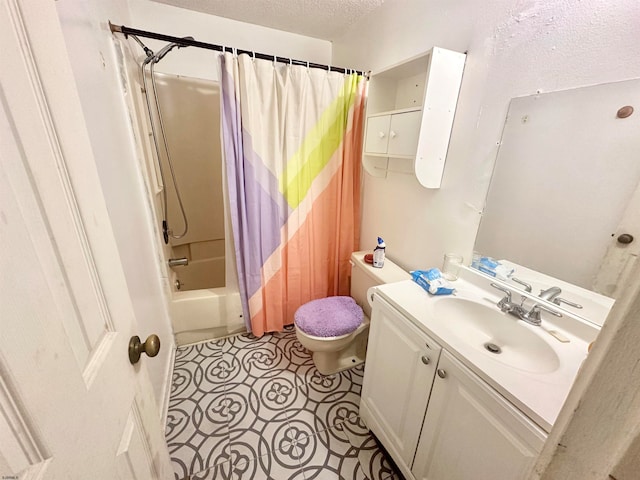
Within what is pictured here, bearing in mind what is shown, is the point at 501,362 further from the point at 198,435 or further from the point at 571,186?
the point at 198,435

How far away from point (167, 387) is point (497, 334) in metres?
1.77

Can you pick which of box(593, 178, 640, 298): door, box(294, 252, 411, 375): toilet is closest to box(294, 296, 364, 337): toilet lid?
box(294, 252, 411, 375): toilet

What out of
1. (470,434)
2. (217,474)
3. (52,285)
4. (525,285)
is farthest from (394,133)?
(217,474)

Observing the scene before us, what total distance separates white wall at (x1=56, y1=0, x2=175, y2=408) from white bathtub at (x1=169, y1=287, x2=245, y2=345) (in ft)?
0.67

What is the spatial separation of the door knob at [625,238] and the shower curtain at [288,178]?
1383 mm

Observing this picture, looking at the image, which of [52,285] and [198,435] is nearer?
[52,285]

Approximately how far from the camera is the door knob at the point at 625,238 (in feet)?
2.56

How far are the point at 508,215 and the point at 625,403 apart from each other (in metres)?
0.98

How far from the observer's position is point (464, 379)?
0.82 metres

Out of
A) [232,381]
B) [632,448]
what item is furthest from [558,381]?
[232,381]

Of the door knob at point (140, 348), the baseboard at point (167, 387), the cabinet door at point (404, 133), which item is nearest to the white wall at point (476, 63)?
the cabinet door at point (404, 133)

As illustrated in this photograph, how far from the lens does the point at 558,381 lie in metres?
0.73

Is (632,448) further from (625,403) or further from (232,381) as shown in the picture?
(232,381)

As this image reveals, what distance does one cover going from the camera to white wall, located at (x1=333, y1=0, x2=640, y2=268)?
2.64 feet
